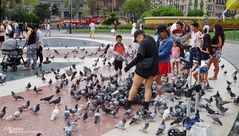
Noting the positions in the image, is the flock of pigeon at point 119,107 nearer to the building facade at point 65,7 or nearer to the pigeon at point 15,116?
the pigeon at point 15,116

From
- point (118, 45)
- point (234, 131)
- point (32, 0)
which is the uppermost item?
point (32, 0)

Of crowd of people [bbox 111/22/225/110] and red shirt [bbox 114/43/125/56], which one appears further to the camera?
red shirt [bbox 114/43/125/56]

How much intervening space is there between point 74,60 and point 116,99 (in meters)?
9.19

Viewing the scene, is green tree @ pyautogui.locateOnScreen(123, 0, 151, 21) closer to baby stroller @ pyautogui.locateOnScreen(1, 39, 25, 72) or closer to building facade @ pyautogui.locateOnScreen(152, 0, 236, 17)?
building facade @ pyautogui.locateOnScreen(152, 0, 236, 17)

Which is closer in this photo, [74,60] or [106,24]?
[74,60]

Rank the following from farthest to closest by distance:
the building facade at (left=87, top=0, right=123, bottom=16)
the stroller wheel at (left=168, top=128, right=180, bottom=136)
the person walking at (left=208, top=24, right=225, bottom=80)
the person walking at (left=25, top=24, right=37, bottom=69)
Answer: the building facade at (left=87, top=0, right=123, bottom=16)
the person walking at (left=25, top=24, right=37, bottom=69)
the person walking at (left=208, top=24, right=225, bottom=80)
the stroller wheel at (left=168, top=128, right=180, bottom=136)

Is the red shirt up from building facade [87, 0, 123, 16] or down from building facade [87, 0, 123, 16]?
down

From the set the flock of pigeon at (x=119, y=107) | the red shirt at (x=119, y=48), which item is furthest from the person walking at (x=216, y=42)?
the red shirt at (x=119, y=48)

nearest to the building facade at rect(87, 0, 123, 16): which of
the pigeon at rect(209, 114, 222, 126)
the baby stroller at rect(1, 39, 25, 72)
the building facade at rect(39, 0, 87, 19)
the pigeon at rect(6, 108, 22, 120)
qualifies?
the building facade at rect(39, 0, 87, 19)

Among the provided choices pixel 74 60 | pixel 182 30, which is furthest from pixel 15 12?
pixel 182 30

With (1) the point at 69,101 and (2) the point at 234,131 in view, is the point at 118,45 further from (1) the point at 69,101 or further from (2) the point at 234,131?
(2) the point at 234,131

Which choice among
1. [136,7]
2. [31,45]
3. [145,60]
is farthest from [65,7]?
[145,60]

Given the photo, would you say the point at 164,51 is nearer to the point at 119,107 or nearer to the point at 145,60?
the point at 145,60

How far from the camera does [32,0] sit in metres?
76.3
